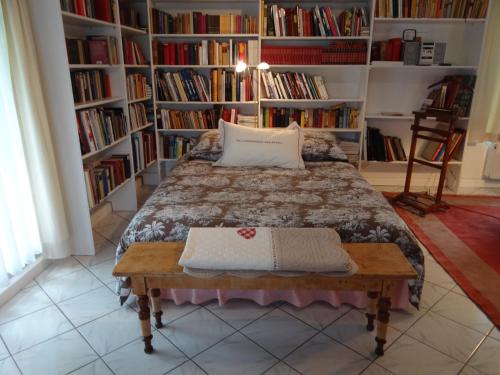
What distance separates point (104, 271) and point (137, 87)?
1795 mm

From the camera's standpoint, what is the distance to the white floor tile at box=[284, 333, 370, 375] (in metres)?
1.61

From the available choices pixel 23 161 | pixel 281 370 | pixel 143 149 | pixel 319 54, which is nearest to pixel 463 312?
pixel 281 370

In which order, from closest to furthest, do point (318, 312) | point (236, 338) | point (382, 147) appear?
point (236, 338)
point (318, 312)
point (382, 147)

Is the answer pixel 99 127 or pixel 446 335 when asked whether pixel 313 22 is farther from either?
pixel 446 335

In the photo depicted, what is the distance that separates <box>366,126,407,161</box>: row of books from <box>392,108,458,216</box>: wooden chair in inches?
15.6

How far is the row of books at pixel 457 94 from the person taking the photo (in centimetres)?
351

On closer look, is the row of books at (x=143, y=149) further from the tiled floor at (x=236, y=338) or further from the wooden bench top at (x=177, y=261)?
the wooden bench top at (x=177, y=261)

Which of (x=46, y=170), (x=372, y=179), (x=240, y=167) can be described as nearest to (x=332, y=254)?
(x=240, y=167)

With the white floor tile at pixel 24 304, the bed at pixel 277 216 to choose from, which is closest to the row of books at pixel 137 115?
the bed at pixel 277 216

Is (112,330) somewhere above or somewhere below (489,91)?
below

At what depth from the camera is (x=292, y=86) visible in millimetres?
3584

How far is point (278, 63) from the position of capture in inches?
138

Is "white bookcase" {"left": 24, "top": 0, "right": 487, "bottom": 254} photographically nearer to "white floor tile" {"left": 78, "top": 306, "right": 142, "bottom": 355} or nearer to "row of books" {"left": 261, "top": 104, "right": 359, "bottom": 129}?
"row of books" {"left": 261, "top": 104, "right": 359, "bottom": 129}

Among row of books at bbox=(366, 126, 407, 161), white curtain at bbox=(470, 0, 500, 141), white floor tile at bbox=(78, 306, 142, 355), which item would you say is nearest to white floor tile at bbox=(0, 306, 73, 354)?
white floor tile at bbox=(78, 306, 142, 355)
